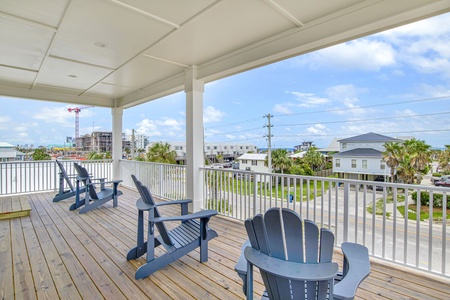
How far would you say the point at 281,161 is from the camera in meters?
5.96

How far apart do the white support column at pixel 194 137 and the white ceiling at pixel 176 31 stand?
281mm

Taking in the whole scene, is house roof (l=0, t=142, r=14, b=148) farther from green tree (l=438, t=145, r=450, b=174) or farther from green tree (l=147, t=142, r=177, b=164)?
green tree (l=147, t=142, r=177, b=164)

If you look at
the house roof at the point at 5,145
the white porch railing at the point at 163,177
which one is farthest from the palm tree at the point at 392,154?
the house roof at the point at 5,145

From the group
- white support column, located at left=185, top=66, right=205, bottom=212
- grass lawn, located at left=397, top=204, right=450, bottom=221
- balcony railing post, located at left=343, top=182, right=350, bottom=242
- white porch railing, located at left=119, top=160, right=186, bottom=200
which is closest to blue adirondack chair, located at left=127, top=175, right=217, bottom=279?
balcony railing post, located at left=343, top=182, right=350, bottom=242

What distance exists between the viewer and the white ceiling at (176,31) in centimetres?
241

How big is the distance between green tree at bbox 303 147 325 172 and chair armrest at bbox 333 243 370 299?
8.75ft

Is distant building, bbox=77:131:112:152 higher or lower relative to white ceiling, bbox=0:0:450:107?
lower

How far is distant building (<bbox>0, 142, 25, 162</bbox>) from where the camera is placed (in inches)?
251

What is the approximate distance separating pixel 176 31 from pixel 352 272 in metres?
3.11

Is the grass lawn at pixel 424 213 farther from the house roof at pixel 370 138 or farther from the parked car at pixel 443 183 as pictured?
the house roof at pixel 370 138

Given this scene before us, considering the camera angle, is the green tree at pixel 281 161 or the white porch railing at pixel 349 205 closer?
the white porch railing at pixel 349 205

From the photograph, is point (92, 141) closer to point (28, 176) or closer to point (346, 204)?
point (28, 176)

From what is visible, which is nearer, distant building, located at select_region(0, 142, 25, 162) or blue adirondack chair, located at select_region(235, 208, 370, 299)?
blue adirondack chair, located at select_region(235, 208, 370, 299)

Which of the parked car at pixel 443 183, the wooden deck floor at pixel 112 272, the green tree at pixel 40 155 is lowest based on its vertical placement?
the wooden deck floor at pixel 112 272
